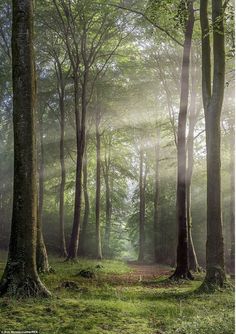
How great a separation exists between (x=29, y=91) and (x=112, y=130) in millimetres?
26650

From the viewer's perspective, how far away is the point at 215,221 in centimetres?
1162

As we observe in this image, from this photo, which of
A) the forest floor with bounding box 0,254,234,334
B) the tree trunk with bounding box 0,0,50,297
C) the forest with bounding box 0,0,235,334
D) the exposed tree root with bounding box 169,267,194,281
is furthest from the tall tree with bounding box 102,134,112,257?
the tree trunk with bounding box 0,0,50,297

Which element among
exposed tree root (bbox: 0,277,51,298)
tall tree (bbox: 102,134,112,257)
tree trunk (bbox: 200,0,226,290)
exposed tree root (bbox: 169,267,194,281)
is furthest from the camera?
tall tree (bbox: 102,134,112,257)

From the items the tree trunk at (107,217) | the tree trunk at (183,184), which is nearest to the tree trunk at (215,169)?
the tree trunk at (183,184)

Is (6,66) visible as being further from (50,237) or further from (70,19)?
(50,237)

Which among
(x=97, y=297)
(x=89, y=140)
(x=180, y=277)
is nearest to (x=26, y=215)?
(x=97, y=297)

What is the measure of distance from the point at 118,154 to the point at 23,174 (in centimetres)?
3006

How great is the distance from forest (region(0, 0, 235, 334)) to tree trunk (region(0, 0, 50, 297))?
2 centimetres

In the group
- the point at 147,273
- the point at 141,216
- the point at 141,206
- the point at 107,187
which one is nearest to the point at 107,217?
the point at 107,187

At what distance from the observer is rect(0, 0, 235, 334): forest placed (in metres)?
8.24

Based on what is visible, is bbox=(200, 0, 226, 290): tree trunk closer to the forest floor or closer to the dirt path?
the forest floor

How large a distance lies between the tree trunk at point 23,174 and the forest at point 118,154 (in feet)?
0.07

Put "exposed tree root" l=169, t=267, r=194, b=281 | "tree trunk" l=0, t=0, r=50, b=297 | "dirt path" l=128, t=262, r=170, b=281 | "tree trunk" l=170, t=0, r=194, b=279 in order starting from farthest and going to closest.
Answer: "dirt path" l=128, t=262, r=170, b=281 < "tree trunk" l=170, t=0, r=194, b=279 < "exposed tree root" l=169, t=267, r=194, b=281 < "tree trunk" l=0, t=0, r=50, b=297

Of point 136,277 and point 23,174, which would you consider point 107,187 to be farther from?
point 23,174
